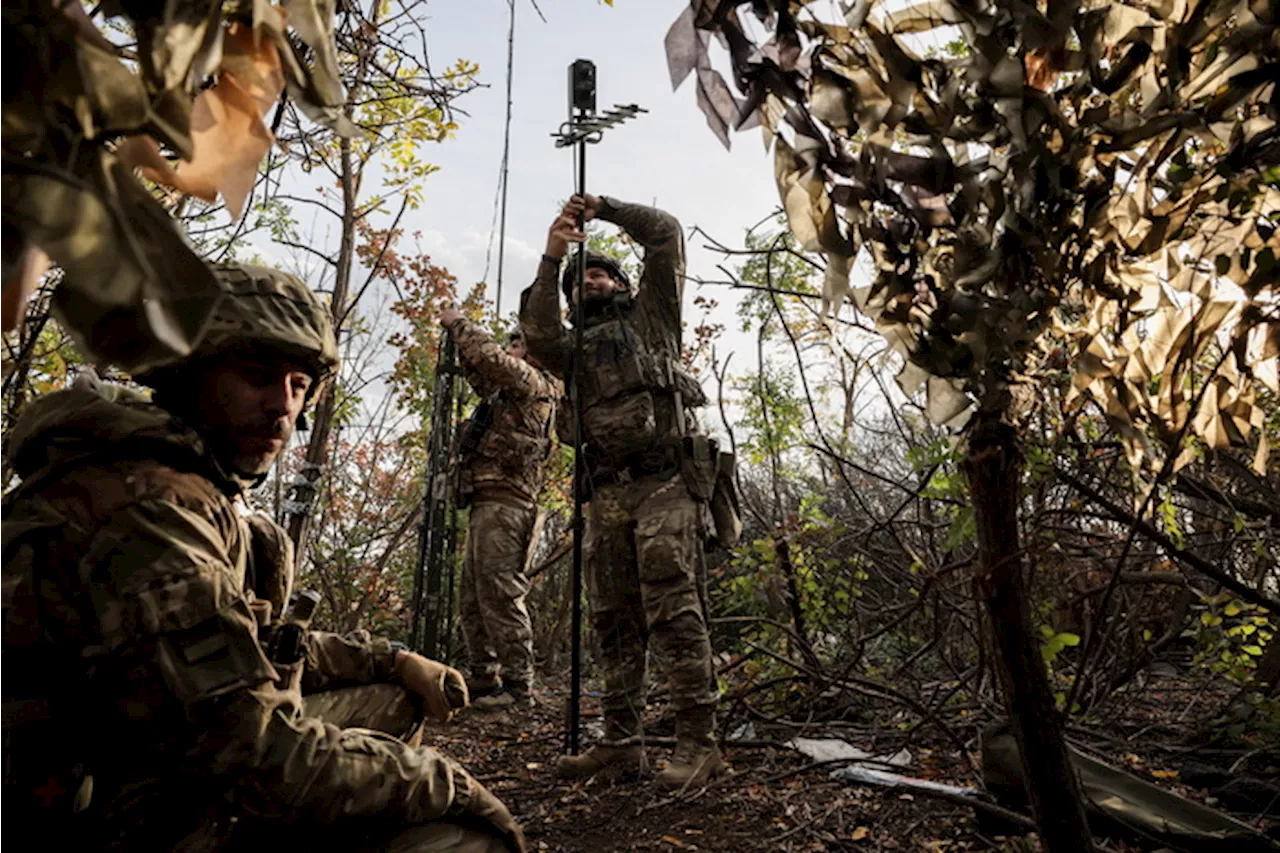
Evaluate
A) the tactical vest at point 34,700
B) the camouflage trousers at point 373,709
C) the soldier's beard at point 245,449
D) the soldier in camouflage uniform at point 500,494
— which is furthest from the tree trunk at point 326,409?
the tactical vest at point 34,700

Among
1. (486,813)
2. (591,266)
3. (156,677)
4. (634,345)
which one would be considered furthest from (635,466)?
(156,677)

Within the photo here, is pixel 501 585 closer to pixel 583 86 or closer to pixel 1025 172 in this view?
pixel 583 86

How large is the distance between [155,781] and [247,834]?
0.57 feet

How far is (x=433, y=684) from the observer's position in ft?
6.01

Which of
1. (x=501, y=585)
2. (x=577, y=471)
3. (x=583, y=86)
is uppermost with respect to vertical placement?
(x=583, y=86)

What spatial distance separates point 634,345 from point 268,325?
7.63ft

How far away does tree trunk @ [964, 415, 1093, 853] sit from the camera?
138 cm

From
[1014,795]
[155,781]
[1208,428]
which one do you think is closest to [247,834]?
[155,781]

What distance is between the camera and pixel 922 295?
1.36m

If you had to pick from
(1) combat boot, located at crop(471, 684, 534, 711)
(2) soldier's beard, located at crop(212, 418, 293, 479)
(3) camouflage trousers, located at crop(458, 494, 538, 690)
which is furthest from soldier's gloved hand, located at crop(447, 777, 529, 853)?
(3) camouflage trousers, located at crop(458, 494, 538, 690)

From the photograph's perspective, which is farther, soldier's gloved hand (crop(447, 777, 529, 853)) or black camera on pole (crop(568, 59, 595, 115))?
black camera on pole (crop(568, 59, 595, 115))

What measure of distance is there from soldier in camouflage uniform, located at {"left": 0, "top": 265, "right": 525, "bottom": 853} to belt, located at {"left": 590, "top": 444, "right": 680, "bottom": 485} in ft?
7.21

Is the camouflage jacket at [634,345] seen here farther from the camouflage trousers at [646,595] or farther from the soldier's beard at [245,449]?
the soldier's beard at [245,449]

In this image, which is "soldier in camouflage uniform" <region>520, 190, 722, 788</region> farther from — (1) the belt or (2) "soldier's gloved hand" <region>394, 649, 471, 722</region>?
(2) "soldier's gloved hand" <region>394, 649, 471, 722</region>
